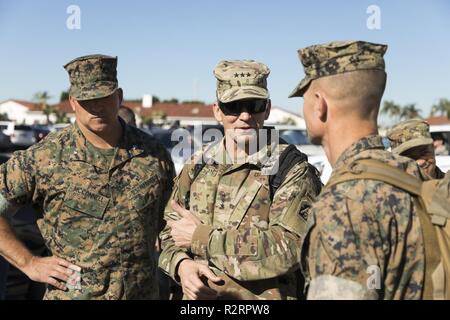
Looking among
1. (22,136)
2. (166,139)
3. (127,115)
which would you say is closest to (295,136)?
(166,139)

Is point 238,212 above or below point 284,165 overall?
below

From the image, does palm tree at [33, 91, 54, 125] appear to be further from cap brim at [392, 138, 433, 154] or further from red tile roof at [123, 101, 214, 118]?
cap brim at [392, 138, 433, 154]

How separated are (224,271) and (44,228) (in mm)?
1304

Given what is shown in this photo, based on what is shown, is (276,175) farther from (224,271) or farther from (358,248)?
(358,248)

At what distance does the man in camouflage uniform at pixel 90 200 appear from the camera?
3.31m

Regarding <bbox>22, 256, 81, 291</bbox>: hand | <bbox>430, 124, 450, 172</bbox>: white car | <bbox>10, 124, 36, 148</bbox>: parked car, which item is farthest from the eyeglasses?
<bbox>10, 124, 36, 148</bbox>: parked car

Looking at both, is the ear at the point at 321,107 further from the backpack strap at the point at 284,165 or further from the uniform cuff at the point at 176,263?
the uniform cuff at the point at 176,263

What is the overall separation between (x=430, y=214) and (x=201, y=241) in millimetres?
1177

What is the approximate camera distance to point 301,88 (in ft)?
6.69

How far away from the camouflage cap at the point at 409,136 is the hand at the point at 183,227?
2400mm

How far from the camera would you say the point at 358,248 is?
166cm

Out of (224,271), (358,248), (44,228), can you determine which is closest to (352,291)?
(358,248)

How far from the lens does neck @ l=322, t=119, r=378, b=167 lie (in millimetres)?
1912

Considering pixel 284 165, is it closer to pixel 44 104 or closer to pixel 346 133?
pixel 346 133
